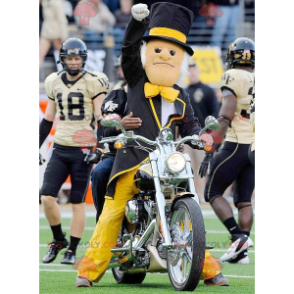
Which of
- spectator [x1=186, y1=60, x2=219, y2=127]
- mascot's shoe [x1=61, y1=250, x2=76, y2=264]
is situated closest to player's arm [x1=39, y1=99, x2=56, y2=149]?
mascot's shoe [x1=61, y1=250, x2=76, y2=264]

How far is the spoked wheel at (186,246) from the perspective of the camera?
5273 mm

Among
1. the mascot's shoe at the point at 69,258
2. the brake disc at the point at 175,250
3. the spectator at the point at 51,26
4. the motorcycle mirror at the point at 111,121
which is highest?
the spectator at the point at 51,26

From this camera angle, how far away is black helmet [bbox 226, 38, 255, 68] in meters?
8.52

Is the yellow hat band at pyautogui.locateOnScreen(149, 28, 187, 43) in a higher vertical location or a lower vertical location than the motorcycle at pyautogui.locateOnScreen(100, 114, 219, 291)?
higher

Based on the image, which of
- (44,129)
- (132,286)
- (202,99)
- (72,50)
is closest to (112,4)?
(202,99)

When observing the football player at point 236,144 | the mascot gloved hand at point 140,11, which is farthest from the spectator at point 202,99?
the mascot gloved hand at point 140,11

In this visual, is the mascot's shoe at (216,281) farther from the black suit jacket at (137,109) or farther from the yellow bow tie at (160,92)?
the yellow bow tie at (160,92)

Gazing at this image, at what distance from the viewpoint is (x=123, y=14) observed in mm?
18109

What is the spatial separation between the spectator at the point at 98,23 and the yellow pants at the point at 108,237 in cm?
1209

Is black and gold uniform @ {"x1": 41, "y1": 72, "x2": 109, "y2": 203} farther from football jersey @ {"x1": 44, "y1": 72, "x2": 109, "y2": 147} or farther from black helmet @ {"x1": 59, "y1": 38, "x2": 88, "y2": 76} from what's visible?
black helmet @ {"x1": 59, "y1": 38, "x2": 88, "y2": 76}

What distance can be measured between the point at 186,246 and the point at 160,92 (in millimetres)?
1325

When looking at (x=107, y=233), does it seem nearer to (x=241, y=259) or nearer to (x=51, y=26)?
(x=241, y=259)
